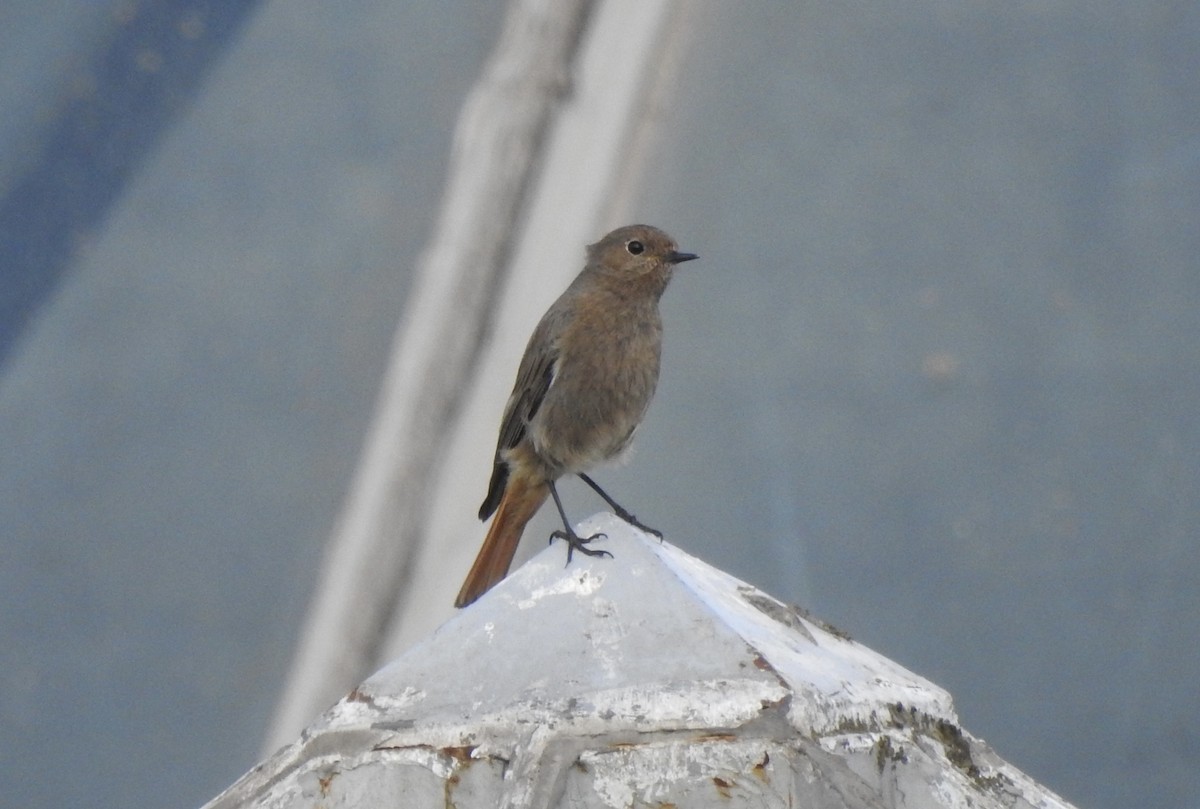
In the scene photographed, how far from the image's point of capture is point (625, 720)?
51.6 inches

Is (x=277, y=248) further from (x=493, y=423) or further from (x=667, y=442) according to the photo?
(x=667, y=442)

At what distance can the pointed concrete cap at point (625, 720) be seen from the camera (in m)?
1.27

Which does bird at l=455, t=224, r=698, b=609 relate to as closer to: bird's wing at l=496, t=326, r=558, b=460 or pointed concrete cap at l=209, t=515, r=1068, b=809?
bird's wing at l=496, t=326, r=558, b=460

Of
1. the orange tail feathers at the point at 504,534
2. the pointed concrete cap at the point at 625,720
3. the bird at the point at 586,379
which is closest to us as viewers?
the pointed concrete cap at the point at 625,720

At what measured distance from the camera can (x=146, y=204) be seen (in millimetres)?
3783

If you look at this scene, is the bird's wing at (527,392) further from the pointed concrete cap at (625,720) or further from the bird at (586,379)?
the pointed concrete cap at (625,720)

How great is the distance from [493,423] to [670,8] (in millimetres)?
1329

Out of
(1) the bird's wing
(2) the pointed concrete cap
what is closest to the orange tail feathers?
(1) the bird's wing

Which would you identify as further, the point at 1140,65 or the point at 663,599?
the point at 1140,65

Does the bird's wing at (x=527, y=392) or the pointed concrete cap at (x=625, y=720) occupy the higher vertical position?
the bird's wing at (x=527, y=392)

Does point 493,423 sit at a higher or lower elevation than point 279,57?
lower

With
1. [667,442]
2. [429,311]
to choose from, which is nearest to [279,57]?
[429,311]

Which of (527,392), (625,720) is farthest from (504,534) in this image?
(625,720)

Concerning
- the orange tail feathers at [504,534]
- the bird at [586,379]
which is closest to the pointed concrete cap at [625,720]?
the orange tail feathers at [504,534]
